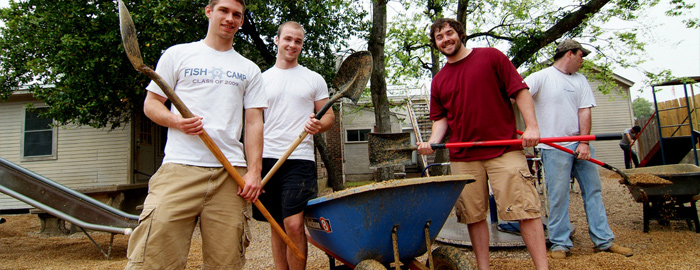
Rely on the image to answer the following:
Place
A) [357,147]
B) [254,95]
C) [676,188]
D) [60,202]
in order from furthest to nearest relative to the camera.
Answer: [357,147]
[60,202]
[676,188]
[254,95]

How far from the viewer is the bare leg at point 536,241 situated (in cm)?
217

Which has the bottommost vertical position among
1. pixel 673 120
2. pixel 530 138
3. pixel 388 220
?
pixel 388 220

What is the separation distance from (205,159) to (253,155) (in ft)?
0.76

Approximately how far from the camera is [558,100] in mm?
3186

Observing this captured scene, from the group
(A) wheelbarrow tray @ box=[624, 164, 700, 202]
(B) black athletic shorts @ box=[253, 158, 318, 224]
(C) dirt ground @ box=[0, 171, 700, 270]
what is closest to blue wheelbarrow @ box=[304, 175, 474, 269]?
(B) black athletic shorts @ box=[253, 158, 318, 224]

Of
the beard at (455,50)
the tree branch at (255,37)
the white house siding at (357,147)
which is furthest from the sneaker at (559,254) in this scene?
the white house siding at (357,147)

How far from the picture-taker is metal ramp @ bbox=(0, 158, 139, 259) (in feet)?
13.3

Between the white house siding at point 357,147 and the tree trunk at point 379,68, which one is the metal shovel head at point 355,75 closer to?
the tree trunk at point 379,68

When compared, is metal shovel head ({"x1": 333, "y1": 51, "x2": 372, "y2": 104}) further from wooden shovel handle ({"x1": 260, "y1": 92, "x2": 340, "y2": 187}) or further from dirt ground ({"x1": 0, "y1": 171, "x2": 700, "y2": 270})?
dirt ground ({"x1": 0, "y1": 171, "x2": 700, "y2": 270})

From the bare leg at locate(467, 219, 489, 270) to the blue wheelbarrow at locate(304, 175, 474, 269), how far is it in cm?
35

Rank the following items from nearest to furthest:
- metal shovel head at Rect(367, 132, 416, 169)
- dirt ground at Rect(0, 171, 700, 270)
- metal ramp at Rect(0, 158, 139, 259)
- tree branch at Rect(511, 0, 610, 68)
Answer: metal shovel head at Rect(367, 132, 416, 169) → dirt ground at Rect(0, 171, 700, 270) → metal ramp at Rect(0, 158, 139, 259) → tree branch at Rect(511, 0, 610, 68)

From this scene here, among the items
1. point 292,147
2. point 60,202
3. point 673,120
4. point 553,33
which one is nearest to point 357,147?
point 553,33

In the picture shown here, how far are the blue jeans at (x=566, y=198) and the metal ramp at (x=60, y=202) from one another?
4.08 metres

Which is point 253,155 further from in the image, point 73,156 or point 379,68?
point 73,156
